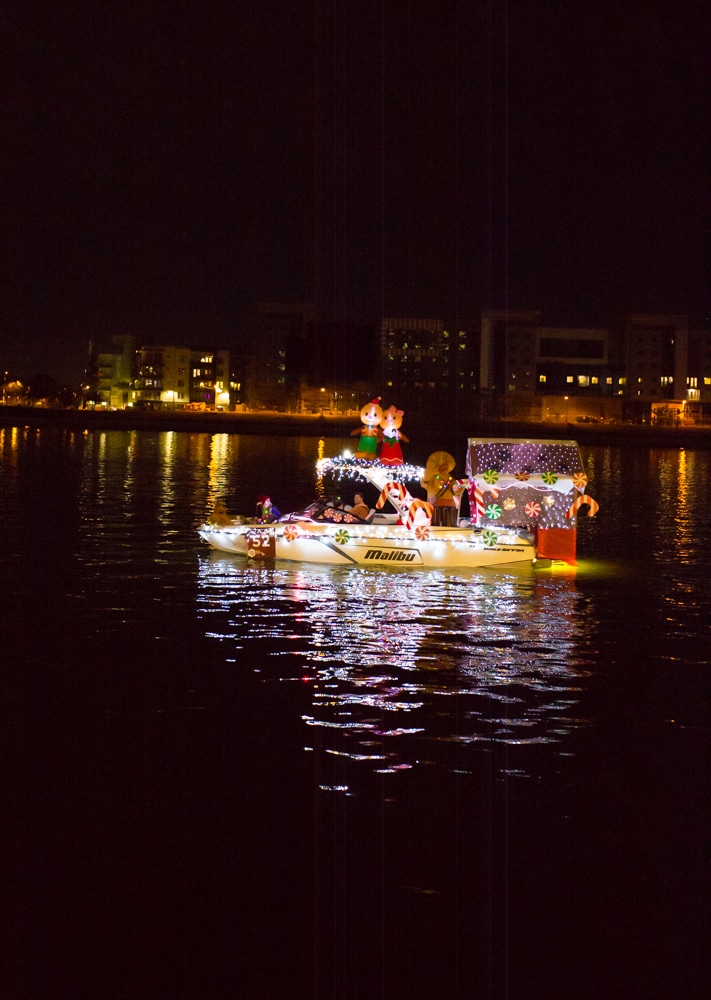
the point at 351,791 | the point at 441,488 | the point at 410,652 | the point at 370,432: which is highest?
the point at 370,432

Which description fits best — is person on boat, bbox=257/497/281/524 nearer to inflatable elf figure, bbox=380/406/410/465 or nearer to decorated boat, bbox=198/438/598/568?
decorated boat, bbox=198/438/598/568

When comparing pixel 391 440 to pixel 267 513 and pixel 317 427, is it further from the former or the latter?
pixel 317 427

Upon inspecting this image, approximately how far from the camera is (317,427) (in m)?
157

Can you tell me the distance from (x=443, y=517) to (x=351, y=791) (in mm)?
15351

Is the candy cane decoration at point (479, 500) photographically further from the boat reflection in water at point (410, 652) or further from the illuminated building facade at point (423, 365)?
the illuminated building facade at point (423, 365)

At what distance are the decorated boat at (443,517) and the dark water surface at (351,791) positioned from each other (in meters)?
1.48

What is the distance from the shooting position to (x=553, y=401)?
165 meters

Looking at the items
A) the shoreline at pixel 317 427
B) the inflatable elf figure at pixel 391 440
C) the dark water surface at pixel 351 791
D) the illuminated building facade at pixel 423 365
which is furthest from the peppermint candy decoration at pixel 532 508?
the illuminated building facade at pixel 423 365

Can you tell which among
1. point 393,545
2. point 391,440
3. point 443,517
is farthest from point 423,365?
point 393,545

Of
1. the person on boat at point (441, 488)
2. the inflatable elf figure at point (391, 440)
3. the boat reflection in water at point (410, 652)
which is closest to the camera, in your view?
the boat reflection in water at point (410, 652)

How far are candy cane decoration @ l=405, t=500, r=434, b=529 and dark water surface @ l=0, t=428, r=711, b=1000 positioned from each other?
1727mm

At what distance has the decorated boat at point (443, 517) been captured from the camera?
90.9ft

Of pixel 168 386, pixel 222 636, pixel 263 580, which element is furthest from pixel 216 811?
pixel 168 386

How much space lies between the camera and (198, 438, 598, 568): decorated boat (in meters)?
27.7
